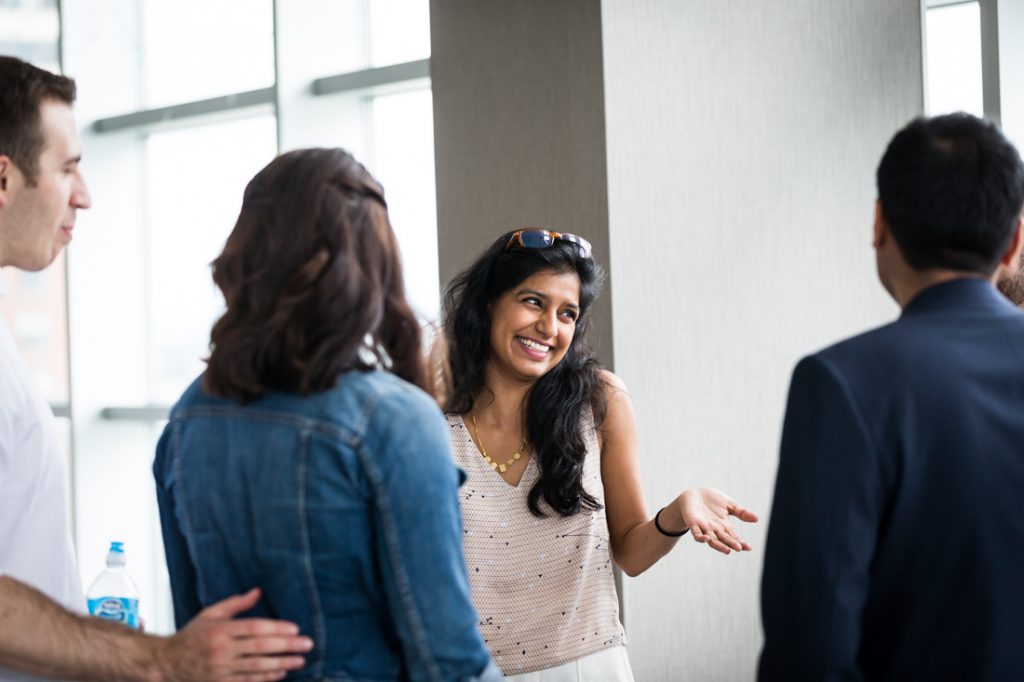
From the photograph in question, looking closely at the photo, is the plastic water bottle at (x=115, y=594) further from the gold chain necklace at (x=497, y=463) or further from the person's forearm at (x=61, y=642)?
the gold chain necklace at (x=497, y=463)

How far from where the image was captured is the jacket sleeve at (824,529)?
1282 millimetres

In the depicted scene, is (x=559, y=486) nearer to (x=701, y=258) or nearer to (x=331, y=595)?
(x=331, y=595)

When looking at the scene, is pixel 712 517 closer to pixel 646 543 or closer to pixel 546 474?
pixel 646 543

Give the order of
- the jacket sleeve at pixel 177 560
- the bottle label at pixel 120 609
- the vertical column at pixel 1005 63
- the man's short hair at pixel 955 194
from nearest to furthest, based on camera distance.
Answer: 1. the man's short hair at pixel 955 194
2. the jacket sleeve at pixel 177 560
3. the bottle label at pixel 120 609
4. the vertical column at pixel 1005 63

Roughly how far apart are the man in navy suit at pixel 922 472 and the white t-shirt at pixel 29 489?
3.28 ft

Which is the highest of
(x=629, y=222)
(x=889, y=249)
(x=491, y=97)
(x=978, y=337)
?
(x=491, y=97)

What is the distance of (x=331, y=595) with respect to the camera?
4.15 ft

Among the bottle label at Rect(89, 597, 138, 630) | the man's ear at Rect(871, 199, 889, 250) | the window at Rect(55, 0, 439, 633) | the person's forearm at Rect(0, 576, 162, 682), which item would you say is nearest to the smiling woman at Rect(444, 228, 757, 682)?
the bottle label at Rect(89, 597, 138, 630)

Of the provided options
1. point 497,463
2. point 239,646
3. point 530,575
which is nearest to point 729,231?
point 497,463

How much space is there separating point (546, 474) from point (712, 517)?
1.11ft

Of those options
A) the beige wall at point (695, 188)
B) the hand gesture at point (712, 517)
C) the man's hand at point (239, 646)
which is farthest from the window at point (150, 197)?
the man's hand at point (239, 646)

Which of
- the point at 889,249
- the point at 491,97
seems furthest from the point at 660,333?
the point at 889,249

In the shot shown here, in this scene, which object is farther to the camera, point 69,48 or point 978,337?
point 69,48

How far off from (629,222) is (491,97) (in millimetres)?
640
